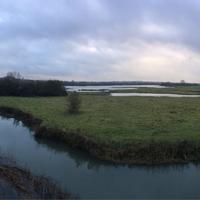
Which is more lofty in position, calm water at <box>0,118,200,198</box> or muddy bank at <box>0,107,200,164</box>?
muddy bank at <box>0,107,200,164</box>

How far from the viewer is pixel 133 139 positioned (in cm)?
2100

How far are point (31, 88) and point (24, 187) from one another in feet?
192

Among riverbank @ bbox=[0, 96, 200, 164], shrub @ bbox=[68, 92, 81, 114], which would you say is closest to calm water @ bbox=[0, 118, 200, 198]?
riverbank @ bbox=[0, 96, 200, 164]

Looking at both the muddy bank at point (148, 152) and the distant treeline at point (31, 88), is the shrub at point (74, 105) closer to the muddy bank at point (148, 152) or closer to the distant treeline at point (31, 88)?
the muddy bank at point (148, 152)

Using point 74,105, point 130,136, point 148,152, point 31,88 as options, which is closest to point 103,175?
point 148,152

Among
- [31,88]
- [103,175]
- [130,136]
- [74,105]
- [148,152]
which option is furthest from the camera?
[31,88]

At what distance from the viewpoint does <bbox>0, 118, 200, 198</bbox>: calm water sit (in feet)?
49.6

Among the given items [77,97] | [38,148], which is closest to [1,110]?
[77,97]

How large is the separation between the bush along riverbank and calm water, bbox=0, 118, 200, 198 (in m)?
1.30

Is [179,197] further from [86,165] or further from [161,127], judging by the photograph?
[161,127]

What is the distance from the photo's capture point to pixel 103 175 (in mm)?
17750

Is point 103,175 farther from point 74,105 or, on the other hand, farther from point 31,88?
point 31,88

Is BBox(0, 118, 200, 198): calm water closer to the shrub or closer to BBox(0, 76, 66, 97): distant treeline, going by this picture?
the shrub

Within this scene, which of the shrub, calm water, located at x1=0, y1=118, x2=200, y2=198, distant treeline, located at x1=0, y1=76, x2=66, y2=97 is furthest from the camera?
distant treeline, located at x1=0, y1=76, x2=66, y2=97
